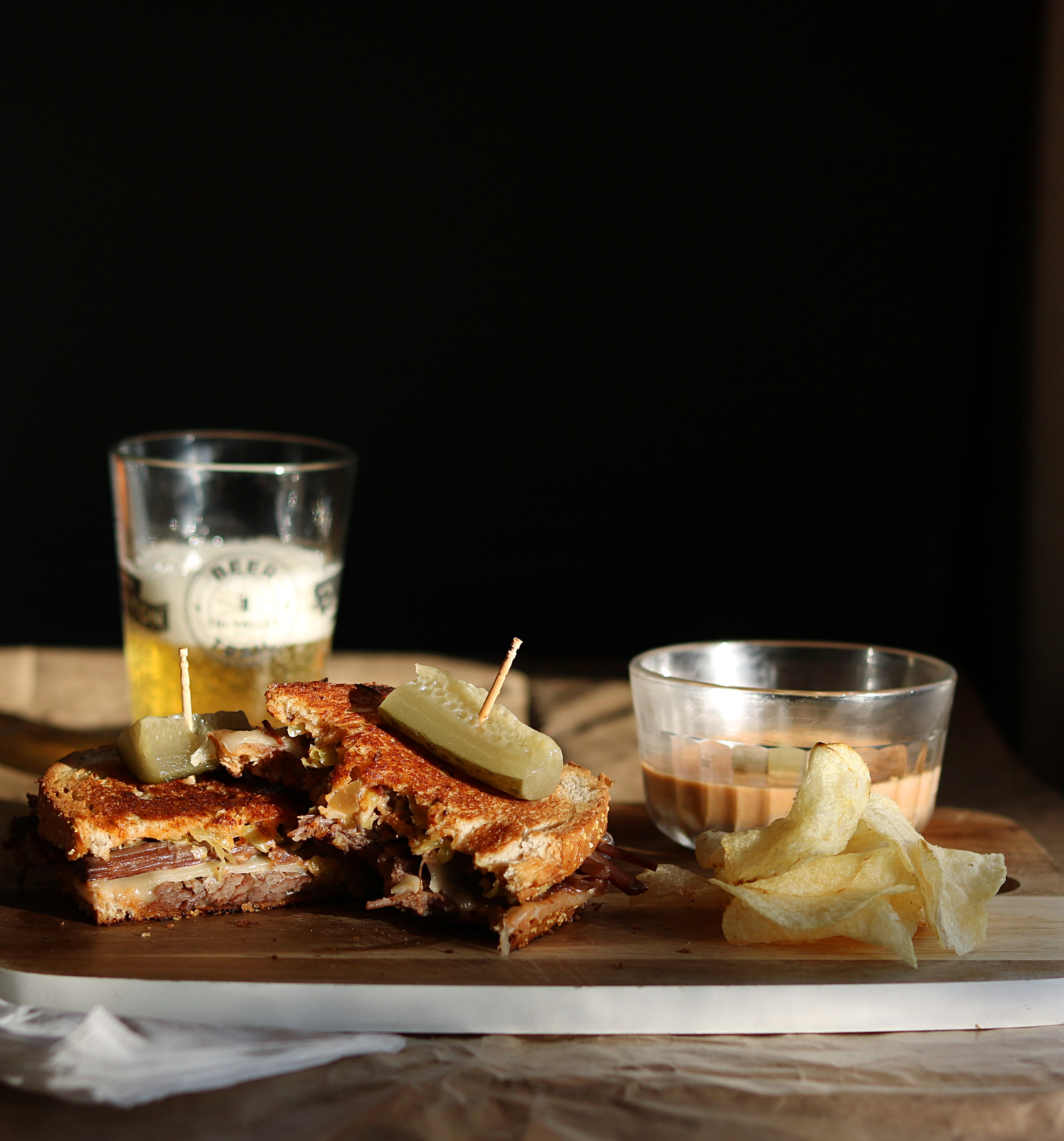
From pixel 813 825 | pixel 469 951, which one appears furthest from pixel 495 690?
pixel 813 825

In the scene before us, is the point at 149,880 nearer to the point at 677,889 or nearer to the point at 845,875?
the point at 677,889

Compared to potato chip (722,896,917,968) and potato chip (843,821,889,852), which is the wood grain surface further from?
potato chip (843,821,889,852)

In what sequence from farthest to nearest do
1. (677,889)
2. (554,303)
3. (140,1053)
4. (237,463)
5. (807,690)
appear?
1. (554,303)
2. (237,463)
3. (807,690)
4. (677,889)
5. (140,1053)

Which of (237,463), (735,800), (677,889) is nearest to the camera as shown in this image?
(677,889)

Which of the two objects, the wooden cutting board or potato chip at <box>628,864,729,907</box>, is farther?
potato chip at <box>628,864,729,907</box>

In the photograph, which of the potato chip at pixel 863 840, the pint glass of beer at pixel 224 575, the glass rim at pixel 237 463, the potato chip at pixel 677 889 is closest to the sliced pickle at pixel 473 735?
the potato chip at pixel 677 889

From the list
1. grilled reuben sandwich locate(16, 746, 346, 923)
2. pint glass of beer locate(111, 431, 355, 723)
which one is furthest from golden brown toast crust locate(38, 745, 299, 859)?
pint glass of beer locate(111, 431, 355, 723)

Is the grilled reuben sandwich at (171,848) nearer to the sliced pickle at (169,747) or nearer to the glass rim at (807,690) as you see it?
the sliced pickle at (169,747)
